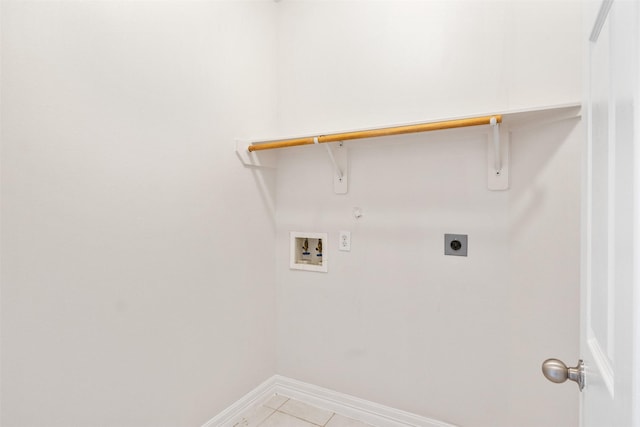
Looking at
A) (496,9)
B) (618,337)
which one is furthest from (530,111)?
(618,337)

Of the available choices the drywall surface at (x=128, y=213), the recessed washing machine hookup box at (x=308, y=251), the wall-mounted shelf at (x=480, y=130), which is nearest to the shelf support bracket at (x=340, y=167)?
the wall-mounted shelf at (x=480, y=130)

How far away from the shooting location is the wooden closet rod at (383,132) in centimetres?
132

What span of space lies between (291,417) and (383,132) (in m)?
1.58

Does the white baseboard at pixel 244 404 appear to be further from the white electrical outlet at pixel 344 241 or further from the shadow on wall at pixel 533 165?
the shadow on wall at pixel 533 165

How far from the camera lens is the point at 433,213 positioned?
1.63m

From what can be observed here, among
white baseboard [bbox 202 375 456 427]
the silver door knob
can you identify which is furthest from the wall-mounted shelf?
white baseboard [bbox 202 375 456 427]

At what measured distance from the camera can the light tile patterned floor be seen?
1.75 m

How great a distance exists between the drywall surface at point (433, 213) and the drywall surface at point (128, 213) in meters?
0.34

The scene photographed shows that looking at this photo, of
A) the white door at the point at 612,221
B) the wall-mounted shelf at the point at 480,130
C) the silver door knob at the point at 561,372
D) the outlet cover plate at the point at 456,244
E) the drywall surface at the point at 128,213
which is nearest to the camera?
the white door at the point at 612,221

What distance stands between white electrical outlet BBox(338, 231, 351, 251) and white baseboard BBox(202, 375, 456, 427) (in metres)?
0.83

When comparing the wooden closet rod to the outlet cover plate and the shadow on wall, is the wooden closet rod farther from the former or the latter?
the outlet cover plate

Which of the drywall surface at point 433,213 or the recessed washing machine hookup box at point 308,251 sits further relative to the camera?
the recessed washing machine hookup box at point 308,251

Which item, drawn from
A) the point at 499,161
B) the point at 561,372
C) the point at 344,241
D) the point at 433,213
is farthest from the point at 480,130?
the point at 561,372

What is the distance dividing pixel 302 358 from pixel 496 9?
2.06 meters
